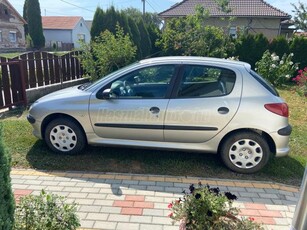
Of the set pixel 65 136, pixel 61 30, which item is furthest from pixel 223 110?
pixel 61 30

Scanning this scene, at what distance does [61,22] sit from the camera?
182ft

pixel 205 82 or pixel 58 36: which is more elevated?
pixel 58 36

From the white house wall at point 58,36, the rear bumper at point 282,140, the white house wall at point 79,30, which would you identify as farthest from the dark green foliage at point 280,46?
the white house wall at point 58,36

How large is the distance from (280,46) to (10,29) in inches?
1433

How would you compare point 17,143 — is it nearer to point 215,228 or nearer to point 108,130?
point 108,130

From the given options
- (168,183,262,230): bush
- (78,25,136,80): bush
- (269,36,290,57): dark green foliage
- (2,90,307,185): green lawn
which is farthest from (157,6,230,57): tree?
(168,183,262,230): bush

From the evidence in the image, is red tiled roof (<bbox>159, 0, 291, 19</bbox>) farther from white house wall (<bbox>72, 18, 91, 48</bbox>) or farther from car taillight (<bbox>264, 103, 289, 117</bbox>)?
white house wall (<bbox>72, 18, 91, 48</bbox>)

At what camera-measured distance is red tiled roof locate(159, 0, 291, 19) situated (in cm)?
2264

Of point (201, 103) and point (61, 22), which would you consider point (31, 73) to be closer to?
point (201, 103)

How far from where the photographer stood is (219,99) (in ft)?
12.7

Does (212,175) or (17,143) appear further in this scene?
(17,143)

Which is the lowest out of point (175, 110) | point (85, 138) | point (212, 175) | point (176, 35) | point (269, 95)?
point (212, 175)

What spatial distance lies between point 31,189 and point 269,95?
338cm

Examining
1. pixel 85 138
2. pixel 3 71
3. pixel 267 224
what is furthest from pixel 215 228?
pixel 3 71
